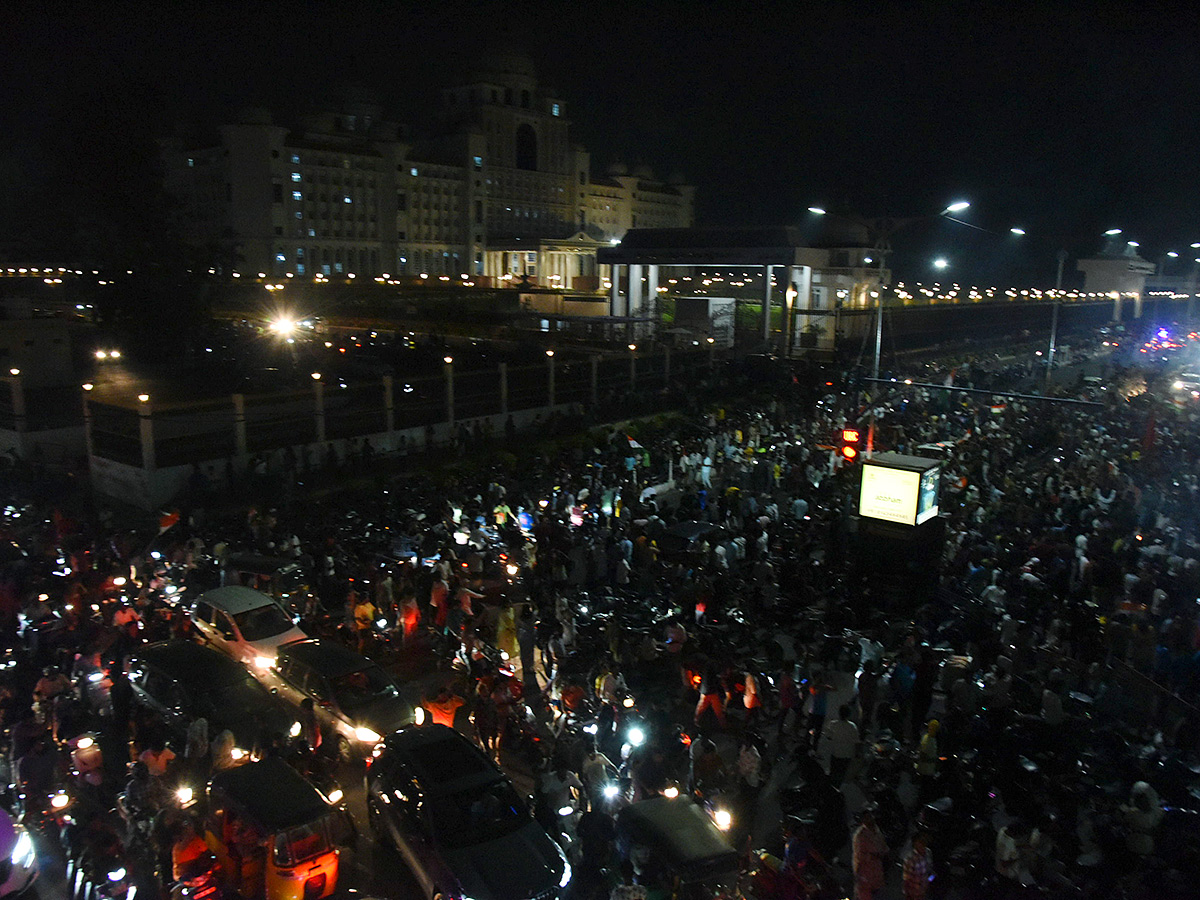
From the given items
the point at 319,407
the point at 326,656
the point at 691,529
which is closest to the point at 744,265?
the point at 319,407

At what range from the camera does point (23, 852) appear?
677 cm

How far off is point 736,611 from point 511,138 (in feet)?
259

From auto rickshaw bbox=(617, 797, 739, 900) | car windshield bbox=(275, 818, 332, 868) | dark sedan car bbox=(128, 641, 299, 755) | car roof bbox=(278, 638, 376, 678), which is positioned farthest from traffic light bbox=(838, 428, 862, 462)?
car windshield bbox=(275, 818, 332, 868)

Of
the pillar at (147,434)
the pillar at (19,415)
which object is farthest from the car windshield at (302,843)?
the pillar at (19,415)

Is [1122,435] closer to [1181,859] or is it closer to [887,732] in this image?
[887,732]

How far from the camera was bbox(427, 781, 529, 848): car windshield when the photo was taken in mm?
6836

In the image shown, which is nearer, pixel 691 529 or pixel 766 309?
pixel 691 529

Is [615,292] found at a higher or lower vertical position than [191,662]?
higher

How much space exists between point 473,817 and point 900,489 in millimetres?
9094

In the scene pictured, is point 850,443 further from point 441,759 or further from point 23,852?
point 23,852

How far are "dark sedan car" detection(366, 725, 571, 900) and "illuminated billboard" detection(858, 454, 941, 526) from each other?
27.5 feet

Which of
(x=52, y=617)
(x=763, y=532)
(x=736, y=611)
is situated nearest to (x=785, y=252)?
(x=763, y=532)

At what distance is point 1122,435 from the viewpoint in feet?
72.3

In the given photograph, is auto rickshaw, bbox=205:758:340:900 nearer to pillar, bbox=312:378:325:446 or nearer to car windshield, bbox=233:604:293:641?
car windshield, bbox=233:604:293:641
